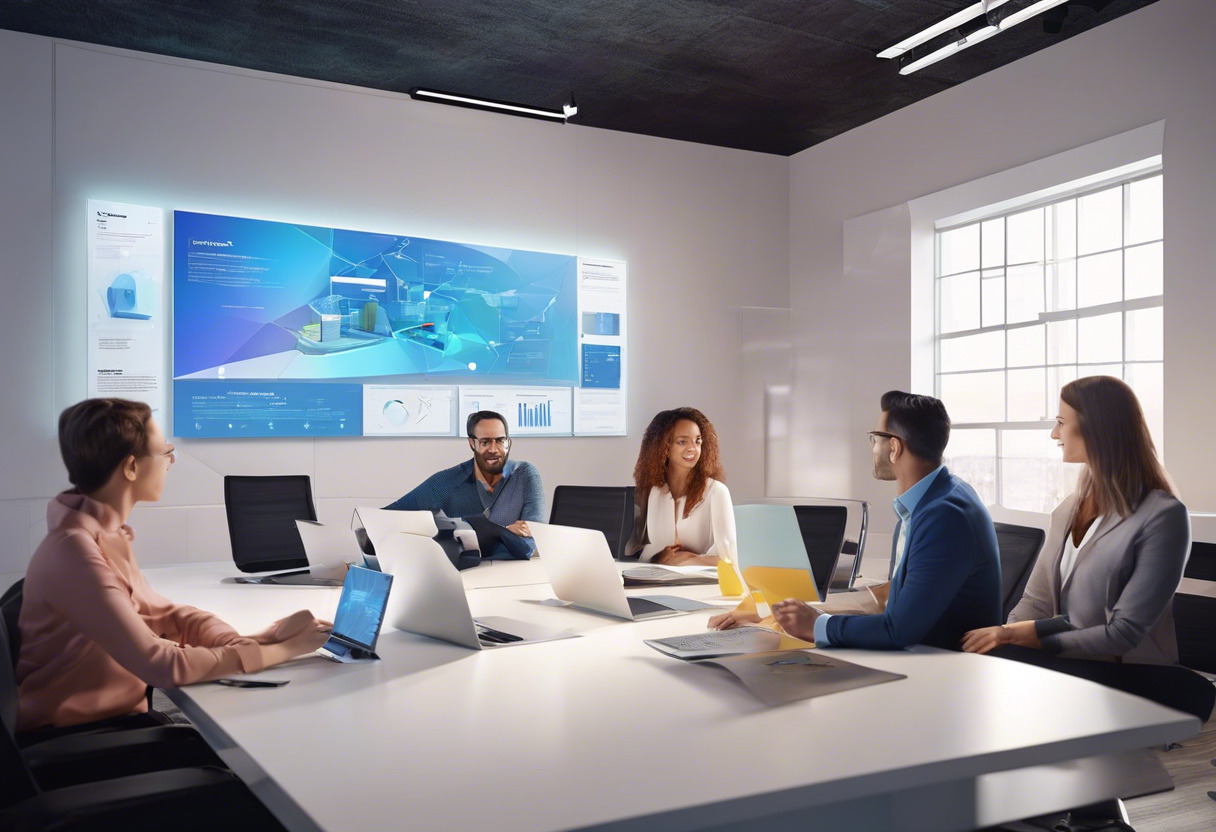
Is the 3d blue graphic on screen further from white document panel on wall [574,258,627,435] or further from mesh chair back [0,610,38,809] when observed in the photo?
mesh chair back [0,610,38,809]

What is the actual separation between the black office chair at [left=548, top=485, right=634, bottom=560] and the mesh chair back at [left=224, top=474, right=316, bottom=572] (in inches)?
46.3

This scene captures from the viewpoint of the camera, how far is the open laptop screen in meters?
2.00

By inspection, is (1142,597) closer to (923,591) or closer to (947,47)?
(923,591)

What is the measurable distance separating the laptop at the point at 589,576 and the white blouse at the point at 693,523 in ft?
4.50

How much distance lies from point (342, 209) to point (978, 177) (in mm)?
4084

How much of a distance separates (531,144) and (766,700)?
5.73 m

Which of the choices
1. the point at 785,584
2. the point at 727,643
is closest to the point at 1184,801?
the point at 785,584

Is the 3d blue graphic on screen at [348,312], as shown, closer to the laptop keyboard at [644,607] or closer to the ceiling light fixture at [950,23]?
the ceiling light fixture at [950,23]

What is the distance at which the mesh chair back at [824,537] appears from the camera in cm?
379

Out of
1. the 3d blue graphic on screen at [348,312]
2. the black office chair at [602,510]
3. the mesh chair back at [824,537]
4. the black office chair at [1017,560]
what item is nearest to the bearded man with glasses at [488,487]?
the black office chair at [602,510]

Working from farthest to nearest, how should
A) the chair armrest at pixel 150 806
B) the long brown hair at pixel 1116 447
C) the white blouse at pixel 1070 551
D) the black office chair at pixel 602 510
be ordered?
1. the black office chair at pixel 602 510
2. the white blouse at pixel 1070 551
3. the long brown hair at pixel 1116 447
4. the chair armrest at pixel 150 806

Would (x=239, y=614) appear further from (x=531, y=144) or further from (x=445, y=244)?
(x=531, y=144)

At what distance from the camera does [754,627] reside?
2.27 metres

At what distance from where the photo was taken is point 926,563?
2170 millimetres
